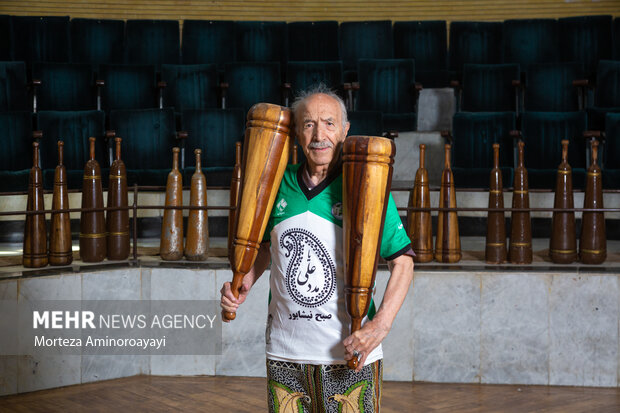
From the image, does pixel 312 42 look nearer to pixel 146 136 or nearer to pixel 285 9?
pixel 285 9

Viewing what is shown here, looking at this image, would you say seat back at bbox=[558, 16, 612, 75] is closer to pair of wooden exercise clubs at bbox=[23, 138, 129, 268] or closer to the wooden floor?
the wooden floor

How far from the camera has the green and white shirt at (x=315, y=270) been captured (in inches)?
32.9

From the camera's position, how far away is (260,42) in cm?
344

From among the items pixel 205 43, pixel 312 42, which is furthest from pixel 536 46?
pixel 205 43

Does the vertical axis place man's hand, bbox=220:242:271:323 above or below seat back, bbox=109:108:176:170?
below

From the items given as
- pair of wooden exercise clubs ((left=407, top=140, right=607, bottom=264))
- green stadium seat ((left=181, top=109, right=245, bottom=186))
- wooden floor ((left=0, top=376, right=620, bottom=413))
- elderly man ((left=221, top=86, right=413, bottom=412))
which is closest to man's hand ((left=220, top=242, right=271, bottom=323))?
elderly man ((left=221, top=86, right=413, bottom=412))

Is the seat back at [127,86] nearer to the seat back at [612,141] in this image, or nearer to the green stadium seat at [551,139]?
the green stadium seat at [551,139]

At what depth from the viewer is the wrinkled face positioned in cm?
83

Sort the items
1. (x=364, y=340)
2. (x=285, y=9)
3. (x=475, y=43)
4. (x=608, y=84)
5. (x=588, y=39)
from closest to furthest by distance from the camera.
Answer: (x=364, y=340), (x=608, y=84), (x=588, y=39), (x=475, y=43), (x=285, y=9)

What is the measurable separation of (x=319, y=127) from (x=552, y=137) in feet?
6.59

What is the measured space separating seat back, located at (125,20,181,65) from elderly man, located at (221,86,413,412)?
2.76 m

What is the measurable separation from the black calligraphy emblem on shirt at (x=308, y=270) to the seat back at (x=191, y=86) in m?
2.28

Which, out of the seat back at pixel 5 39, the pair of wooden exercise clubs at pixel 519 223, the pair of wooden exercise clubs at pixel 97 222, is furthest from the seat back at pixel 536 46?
the seat back at pixel 5 39

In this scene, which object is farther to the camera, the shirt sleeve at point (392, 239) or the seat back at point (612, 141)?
the seat back at point (612, 141)
